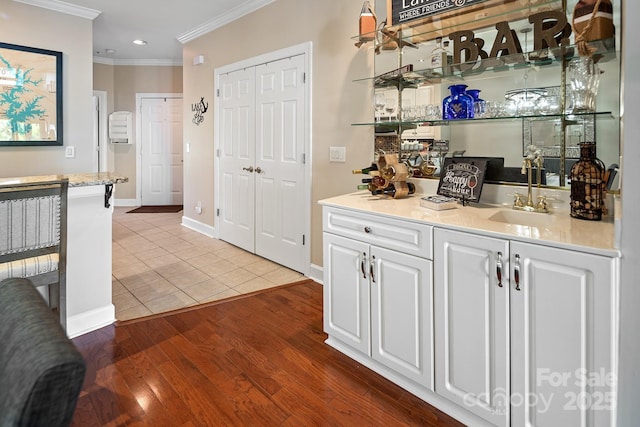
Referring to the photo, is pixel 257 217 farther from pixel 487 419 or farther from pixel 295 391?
pixel 487 419

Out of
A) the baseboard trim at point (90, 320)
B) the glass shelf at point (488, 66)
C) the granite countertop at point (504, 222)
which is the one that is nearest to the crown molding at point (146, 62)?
the glass shelf at point (488, 66)

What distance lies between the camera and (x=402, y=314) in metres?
1.86

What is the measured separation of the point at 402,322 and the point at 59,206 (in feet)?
5.64

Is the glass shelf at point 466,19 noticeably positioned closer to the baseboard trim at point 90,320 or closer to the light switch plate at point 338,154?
the light switch plate at point 338,154

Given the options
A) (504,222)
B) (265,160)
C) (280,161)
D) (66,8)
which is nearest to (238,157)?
(265,160)

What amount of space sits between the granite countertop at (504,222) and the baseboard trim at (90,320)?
1636 millimetres

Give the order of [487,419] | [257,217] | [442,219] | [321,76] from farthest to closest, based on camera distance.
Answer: [257,217], [321,76], [442,219], [487,419]

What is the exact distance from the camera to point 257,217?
414 cm

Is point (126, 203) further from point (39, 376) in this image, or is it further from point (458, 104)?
point (39, 376)

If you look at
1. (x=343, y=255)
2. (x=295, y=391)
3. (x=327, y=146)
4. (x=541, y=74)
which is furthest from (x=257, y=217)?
(x=541, y=74)

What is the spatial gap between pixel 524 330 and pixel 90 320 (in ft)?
8.00

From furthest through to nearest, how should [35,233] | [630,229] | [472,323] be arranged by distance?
1. [35,233]
2. [472,323]
3. [630,229]

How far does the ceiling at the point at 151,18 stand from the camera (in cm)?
401

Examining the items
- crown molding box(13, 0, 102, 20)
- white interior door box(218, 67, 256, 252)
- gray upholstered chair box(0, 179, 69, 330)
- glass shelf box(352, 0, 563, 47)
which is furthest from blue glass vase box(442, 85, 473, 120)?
crown molding box(13, 0, 102, 20)
